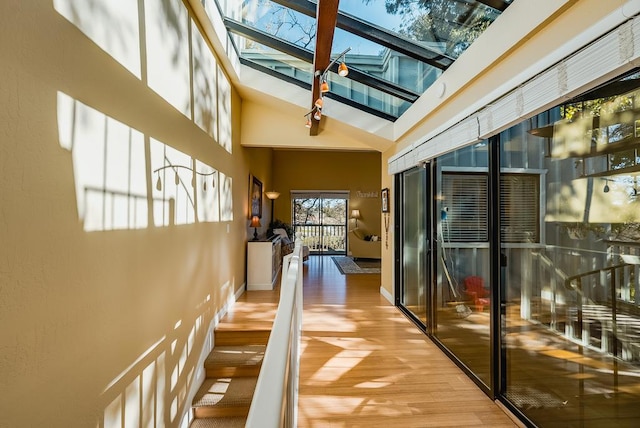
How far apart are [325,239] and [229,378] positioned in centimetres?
742

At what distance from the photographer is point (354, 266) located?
8.29 meters

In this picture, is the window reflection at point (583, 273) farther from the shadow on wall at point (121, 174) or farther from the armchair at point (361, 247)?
the armchair at point (361, 247)

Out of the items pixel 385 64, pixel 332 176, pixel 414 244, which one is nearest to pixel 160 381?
pixel 414 244

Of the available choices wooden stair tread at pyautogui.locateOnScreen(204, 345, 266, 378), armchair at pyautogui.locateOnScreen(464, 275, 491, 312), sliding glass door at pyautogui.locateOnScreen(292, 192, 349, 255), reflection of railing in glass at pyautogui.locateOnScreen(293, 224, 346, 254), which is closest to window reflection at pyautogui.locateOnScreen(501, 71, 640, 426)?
armchair at pyautogui.locateOnScreen(464, 275, 491, 312)

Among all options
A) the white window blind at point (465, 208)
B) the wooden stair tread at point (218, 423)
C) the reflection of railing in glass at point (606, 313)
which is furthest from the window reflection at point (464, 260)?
the wooden stair tread at point (218, 423)

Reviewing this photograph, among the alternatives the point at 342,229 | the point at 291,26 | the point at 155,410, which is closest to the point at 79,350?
the point at 155,410

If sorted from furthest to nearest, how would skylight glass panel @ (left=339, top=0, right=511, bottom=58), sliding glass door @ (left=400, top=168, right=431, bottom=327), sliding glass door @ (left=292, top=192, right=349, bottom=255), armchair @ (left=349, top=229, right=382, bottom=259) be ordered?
sliding glass door @ (left=292, top=192, right=349, bottom=255) → armchair @ (left=349, top=229, right=382, bottom=259) → sliding glass door @ (left=400, top=168, right=431, bottom=327) → skylight glass panel @ (left=339, top=0, right=511, bottom=58)

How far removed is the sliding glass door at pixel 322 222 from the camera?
34.2 ft

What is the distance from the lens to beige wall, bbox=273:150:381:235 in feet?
32.8

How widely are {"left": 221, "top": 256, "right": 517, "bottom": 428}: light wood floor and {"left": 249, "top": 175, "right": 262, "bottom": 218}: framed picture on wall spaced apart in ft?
7.11

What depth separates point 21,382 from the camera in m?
1.13

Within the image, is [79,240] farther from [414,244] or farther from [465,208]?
[414,244]

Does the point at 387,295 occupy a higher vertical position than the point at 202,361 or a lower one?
higher

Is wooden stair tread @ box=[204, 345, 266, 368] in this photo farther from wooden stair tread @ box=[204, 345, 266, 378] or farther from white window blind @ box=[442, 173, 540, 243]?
white window blind @ box=[442, 173, 540, 243]
